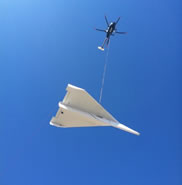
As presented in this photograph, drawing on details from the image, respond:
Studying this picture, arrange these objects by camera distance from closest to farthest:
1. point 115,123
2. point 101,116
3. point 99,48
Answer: point 115,123 < point 101,116 < point 99,48

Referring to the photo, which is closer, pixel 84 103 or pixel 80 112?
pixel 80 112

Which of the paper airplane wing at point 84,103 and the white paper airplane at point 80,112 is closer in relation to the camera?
the white paper airplane at point 80,112

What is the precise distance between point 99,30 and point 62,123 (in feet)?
25.0

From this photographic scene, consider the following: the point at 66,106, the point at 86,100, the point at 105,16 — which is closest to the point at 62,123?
the point at 66,106

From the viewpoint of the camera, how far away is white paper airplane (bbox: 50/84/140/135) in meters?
5.99

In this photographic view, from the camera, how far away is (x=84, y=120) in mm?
6105

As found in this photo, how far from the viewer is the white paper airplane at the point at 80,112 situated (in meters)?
5.99

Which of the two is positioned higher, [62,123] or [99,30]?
[99,30]

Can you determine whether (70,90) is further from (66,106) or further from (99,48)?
(99,48)

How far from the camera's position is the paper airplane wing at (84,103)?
6117 mm

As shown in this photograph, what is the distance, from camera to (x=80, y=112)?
608 cm

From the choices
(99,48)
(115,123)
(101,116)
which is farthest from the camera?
(99,48)

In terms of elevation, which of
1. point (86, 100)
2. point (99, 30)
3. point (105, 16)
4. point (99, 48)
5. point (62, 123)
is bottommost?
point (62, 123)

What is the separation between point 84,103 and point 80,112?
50cm
